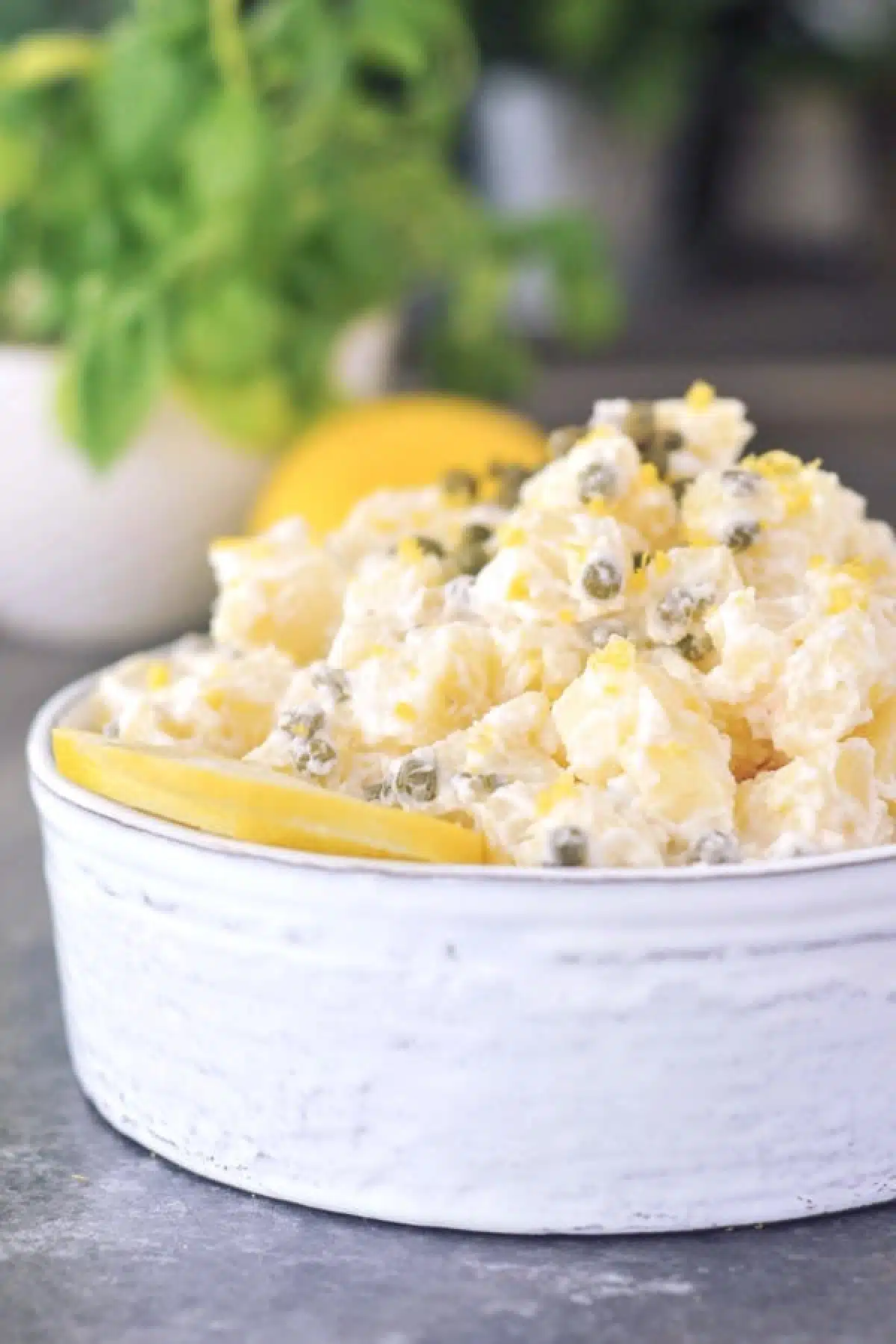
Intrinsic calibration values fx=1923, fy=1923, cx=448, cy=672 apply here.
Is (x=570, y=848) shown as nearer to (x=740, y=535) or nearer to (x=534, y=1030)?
(x=534, y=1030)

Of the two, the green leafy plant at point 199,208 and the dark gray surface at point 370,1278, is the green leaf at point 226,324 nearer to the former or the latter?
the green leafy plant at point 199,208

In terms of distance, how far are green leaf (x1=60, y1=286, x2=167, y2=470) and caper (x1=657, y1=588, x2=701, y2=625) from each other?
76 centimetres

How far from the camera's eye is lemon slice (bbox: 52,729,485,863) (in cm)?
63

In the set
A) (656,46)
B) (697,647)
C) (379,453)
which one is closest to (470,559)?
(697,647)

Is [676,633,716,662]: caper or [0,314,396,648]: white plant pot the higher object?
[676,633,716,662]: caper

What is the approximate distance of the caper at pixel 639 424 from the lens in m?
0.79

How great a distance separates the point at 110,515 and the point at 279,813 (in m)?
0.88

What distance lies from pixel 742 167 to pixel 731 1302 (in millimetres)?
2949

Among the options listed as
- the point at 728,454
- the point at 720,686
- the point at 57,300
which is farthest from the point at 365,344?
the point at 720,686

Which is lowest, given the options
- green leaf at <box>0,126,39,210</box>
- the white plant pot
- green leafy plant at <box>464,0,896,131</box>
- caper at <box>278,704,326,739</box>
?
the white plant pot

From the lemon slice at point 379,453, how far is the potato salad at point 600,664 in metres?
0.55

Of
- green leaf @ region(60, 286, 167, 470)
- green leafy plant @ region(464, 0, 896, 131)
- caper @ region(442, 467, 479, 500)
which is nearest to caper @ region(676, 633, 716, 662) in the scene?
caper @ region(442, 467, 479, 500)

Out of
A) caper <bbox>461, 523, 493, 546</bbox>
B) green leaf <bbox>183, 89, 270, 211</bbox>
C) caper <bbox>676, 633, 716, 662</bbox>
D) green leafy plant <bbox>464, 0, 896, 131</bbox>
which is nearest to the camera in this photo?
caper <bbox>676, 633, 716, 662</bbox>

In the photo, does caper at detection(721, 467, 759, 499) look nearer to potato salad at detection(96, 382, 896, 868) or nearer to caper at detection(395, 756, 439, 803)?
potato salad at detection(96, 382, 896, 868)
